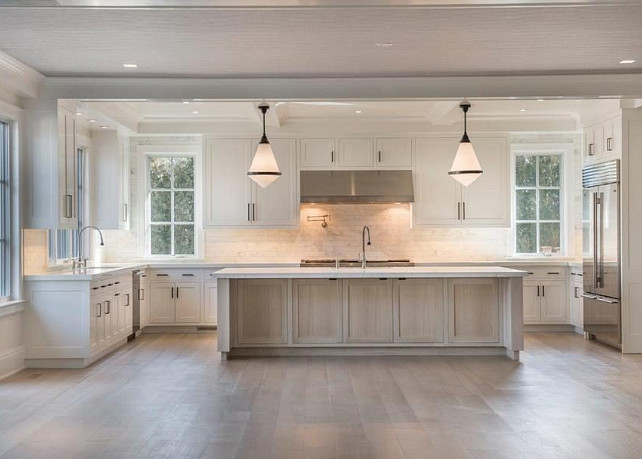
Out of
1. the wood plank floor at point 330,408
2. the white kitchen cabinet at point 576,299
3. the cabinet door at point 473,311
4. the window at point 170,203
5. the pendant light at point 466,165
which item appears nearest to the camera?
the wood plank floor at point 330,408

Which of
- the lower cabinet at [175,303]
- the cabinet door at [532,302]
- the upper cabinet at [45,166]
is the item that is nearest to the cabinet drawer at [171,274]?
the lower cabinet at [175,303]

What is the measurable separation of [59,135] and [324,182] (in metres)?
3.55

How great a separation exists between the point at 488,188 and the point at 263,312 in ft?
12.4

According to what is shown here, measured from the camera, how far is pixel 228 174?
9.06 meters

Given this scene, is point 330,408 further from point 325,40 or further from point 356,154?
point 356,154

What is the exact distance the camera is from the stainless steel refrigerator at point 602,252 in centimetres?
732

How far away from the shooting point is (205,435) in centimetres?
429

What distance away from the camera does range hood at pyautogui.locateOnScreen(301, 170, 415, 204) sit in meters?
8.86

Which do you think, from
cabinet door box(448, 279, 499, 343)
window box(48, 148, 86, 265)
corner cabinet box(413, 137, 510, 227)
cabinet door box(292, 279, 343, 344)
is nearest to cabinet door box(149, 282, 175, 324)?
window box(48, 148, 86, 265)

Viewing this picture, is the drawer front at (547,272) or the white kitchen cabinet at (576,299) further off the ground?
the drawer front at (547,272)

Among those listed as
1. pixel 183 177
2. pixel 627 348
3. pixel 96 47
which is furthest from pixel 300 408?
pixel 183 177

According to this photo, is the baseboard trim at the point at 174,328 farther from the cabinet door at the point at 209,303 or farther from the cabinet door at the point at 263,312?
the cabinet door at the point at 263,312

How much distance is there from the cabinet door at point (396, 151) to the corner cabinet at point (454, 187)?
12 centimetres

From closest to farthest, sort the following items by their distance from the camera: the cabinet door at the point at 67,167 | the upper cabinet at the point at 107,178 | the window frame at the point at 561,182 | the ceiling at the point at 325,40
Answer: the ceiling at the point at 325,40, the cabinet door at the point at 67,167, the upper cabinet at the point at 107,178, the window frame at the point at 561,182
